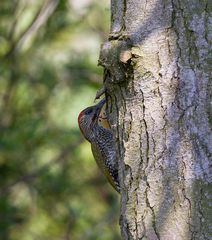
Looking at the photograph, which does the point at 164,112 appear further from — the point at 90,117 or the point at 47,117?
the point at 47,117

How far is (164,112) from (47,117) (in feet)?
13.4

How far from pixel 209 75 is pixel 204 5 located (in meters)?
0.26

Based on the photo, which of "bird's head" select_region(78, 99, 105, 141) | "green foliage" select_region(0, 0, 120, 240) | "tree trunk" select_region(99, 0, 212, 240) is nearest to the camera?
"tree trunk" select_region(99, 0, 212, 240)

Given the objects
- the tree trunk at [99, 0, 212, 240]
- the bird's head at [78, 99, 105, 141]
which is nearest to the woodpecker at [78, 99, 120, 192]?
the bird's head at [78, 99, 105, 141]

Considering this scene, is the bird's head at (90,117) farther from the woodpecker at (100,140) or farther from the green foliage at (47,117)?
the green foliage at (47,117)

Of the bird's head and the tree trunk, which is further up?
the bird's head

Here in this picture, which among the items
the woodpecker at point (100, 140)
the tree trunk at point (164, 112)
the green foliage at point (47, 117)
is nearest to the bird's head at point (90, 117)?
the woodpecker at point (100, 140)

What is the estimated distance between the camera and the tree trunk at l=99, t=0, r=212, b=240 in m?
2.59

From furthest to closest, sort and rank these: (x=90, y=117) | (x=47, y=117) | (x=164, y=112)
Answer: (x=47, y=117) → (x=90, y=117) → (x=164, y=112)

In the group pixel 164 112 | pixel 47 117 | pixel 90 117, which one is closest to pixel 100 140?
pixel 90 117

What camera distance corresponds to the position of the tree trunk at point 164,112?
2590 mm

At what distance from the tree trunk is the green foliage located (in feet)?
11.5

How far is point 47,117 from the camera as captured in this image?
6.67m

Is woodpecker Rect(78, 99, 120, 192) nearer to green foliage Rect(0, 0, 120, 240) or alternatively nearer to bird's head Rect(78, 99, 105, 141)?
bird's head Rect(78, 99, 105, 141)
